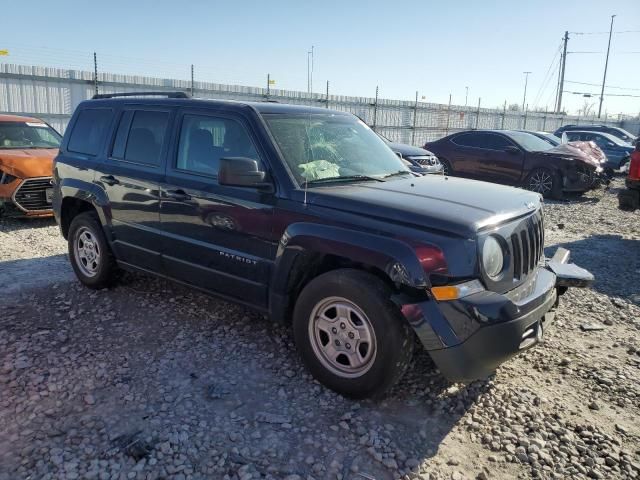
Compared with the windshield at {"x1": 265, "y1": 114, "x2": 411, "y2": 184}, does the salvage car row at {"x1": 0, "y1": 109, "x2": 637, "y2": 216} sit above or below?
below

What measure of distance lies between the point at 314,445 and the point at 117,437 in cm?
114

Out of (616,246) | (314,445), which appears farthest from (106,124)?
(616,246)

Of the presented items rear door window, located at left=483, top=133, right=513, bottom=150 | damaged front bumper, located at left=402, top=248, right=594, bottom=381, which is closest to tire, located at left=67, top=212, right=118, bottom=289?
damaged front bumper, located at left=402, top=248, right=594, bottom=381

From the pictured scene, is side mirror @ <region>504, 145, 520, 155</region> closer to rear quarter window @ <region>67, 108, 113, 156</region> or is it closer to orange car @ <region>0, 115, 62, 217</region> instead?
orange car @ <region>0, 115, 62, 217</region>

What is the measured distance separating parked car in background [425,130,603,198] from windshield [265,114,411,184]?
367 inches

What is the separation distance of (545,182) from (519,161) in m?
0.81

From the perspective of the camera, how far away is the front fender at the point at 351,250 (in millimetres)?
3002

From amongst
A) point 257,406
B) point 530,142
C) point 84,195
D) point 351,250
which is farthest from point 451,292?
point 530,142

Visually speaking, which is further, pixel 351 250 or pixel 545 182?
pixel 545 182

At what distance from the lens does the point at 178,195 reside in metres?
4.21

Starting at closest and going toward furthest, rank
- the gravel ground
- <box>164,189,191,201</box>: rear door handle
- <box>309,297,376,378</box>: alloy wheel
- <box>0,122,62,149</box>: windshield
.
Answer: the gravel ground < <box>309,297,376,378</box>: alloy wheel < <box>164,189,191,201</box>: rear door handle < <box>0,122,62,149</box>: windshield

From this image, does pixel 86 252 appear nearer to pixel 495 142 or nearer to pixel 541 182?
pixel 541 182

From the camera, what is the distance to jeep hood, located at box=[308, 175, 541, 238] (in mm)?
3111

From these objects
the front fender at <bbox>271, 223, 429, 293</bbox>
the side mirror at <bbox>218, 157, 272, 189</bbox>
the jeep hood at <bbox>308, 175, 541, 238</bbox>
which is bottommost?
the front fender at <bbox>271, 223, 429, 293</bbox>
